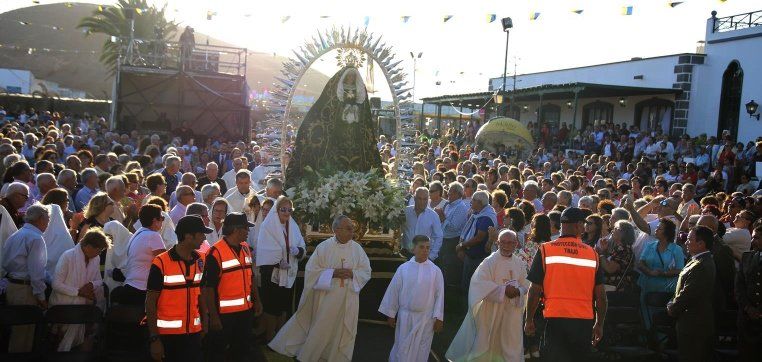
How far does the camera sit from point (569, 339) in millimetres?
7598

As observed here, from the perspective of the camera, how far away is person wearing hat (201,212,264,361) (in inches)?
293

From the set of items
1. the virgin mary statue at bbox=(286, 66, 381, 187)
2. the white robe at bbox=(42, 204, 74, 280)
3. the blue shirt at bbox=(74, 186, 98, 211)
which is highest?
the virgin mary statue at bbox=(286, 66, 381, 187)

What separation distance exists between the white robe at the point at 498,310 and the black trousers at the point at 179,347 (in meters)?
3.09

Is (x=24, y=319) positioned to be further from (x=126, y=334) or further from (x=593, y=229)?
(x=593, y=229)

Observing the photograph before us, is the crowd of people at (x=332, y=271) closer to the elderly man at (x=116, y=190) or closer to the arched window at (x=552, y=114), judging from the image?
the elderly man at (x=116, y=190)

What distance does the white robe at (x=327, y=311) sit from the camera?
→ 8.73 meters

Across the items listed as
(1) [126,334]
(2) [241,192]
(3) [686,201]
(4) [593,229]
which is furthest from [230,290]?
(3) [686,201]

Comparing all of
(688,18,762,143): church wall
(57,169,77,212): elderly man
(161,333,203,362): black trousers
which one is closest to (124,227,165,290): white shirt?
(161,333,203,362): black trousers

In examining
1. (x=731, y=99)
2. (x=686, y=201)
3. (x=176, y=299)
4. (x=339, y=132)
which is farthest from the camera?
(x=731, y=99)

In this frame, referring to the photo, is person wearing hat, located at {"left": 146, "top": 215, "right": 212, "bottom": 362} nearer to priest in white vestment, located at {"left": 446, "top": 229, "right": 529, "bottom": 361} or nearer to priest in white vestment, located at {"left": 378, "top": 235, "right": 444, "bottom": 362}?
priest in white vestment, located at {"left": 378, "top": 235, "right": 444, "bottom": 362}

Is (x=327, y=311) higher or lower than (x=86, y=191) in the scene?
lower

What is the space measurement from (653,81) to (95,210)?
80.4 feet

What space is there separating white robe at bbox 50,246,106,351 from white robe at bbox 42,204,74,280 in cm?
54

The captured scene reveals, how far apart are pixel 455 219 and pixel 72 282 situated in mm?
6122
